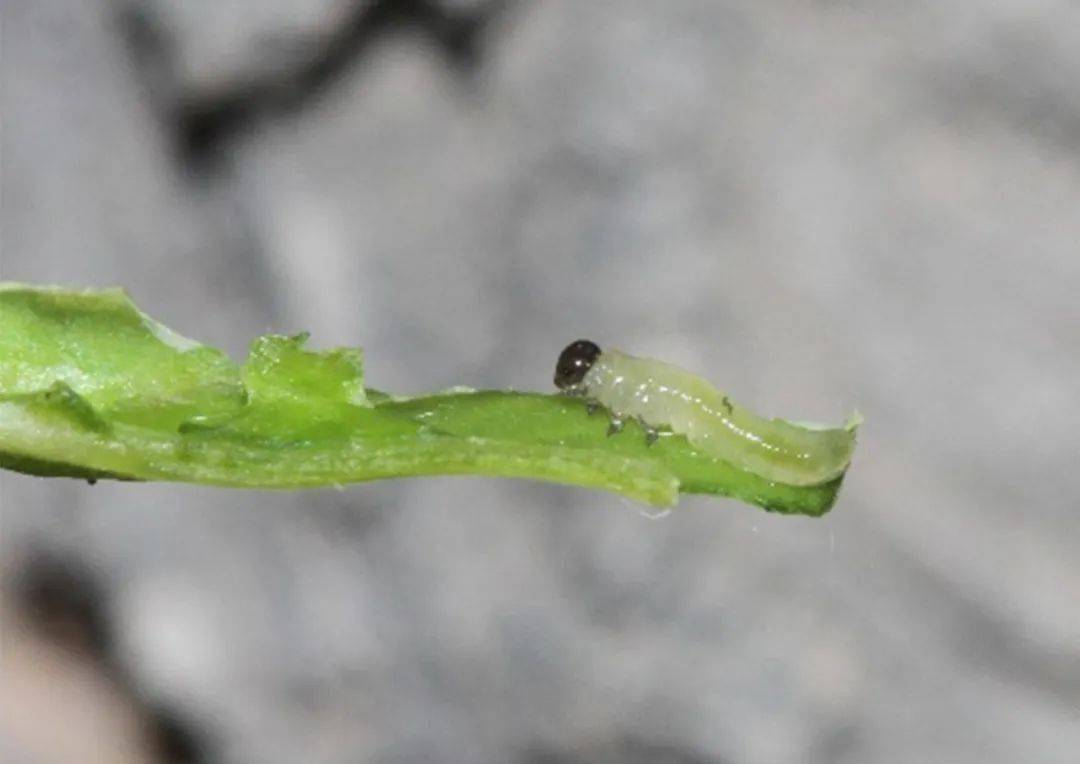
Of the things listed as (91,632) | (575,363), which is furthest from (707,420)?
(91,632)

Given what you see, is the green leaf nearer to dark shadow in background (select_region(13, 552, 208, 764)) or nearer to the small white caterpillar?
the small white caterpillar

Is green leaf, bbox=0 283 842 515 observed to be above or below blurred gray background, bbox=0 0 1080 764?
below

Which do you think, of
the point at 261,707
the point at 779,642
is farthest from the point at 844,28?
the point at 261,707

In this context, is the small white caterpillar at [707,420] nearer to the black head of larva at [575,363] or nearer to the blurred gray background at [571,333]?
the black head of larva at [575,363]

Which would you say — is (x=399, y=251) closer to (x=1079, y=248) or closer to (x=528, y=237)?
(x=528, y=237)

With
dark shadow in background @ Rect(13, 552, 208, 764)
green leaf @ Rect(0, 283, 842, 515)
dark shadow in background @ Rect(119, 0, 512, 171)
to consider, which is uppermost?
dark shadow in background @ Rect(119, 0, 512, 171)

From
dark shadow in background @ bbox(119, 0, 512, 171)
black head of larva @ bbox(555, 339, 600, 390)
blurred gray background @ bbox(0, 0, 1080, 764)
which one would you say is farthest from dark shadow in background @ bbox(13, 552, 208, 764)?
black head of larva @ bbox(555, 339, 600, 390)

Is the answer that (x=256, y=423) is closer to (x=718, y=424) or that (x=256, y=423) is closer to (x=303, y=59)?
(x=718, y=424)
